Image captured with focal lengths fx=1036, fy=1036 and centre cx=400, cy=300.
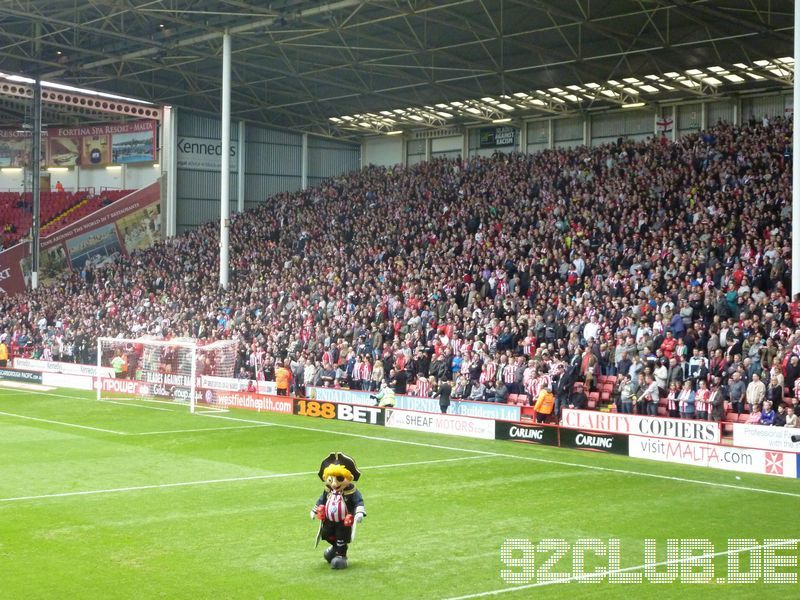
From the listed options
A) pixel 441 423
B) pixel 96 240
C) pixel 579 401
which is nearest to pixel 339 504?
pixel 441 423

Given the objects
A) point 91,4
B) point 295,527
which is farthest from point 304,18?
point 295,527

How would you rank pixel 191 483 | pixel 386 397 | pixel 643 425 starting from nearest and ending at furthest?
pixel 191 483 < pixel 643 425 < pixel 386 397

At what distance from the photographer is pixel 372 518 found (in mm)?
15781

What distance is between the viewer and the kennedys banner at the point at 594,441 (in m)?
22.5

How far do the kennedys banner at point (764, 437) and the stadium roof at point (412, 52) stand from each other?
16.2m

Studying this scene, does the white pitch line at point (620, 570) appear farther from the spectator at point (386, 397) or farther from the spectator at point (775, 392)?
the spectator at point (386, 397)

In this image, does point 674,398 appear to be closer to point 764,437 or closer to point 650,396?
point 650,396

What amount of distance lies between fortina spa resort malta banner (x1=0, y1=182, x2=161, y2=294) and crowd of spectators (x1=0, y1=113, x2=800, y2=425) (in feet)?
10.7

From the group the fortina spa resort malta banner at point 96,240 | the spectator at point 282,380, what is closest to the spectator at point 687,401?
the spectator at point 282,380

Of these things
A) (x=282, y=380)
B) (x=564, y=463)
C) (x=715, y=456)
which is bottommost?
(x=564, y=463)

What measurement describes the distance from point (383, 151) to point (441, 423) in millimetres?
33780

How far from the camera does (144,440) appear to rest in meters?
24.8

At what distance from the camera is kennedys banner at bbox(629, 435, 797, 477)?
774 inches

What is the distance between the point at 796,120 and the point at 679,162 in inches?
490
